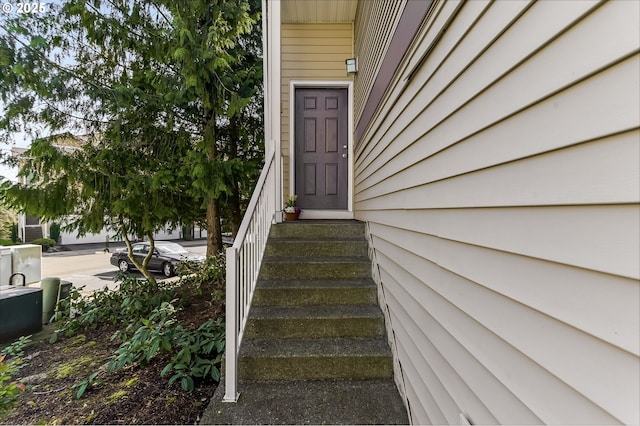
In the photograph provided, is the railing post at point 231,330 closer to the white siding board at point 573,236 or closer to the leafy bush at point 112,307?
the white siding board at point 573,236

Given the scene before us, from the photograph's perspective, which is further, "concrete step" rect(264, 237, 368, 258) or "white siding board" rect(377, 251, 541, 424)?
"concrete step" rect(264, 237, 368, 258)

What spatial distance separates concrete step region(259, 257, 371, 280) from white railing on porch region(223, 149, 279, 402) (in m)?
0.15

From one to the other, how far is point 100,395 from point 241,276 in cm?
156

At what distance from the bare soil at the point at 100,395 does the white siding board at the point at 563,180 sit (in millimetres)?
2271

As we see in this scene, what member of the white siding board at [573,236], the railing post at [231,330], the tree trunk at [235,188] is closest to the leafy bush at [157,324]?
the railing post at [231,330]

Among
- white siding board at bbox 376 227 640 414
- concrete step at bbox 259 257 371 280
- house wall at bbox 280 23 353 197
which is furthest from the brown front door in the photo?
white siding board at bbox 376 227 640 414

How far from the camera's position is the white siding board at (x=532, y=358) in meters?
0.51

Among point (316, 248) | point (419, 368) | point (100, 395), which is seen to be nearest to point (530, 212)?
point (419, 368)

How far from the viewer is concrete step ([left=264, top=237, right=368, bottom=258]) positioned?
2865 millimetres

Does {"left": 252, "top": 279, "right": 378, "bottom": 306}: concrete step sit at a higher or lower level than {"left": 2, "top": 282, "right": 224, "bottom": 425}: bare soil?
higher

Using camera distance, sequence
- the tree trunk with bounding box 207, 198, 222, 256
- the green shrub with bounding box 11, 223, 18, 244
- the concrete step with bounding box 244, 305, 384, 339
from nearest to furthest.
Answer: the concrete step with bounding box 244, 305, 384, 339 < the tree trunk with bounding box 207, 198, 222, 256 < the green shrub with bounding box 11, 223, 18, 244

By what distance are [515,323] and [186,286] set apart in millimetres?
4778

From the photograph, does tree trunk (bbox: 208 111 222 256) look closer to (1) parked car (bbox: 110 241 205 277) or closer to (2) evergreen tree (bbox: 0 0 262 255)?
(2) evergreen tree (bbox: 0 0 262 255)

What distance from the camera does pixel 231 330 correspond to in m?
1.88
